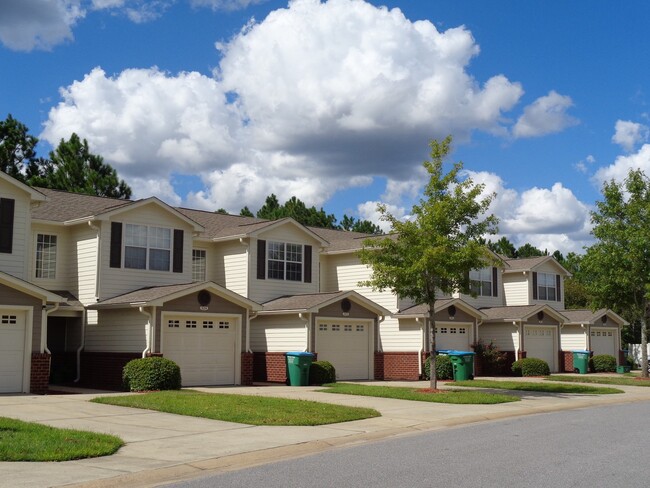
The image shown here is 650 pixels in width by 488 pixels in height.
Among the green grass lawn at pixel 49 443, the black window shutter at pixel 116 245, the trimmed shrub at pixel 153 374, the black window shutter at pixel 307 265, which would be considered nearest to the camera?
the green grass lawn at pixel 49 443

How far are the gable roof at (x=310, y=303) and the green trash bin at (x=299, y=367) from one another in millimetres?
1969

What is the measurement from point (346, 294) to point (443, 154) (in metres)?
8.51

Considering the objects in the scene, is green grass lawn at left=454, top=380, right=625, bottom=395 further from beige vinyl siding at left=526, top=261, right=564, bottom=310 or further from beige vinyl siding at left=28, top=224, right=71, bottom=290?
beige vinyl siding at left=526, top=261, right=564, bottom=310

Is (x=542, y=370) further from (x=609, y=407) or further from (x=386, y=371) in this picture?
(x=609, y=407)

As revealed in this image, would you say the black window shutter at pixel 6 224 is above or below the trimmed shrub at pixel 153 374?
above

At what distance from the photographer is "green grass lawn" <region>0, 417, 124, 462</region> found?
1093cm

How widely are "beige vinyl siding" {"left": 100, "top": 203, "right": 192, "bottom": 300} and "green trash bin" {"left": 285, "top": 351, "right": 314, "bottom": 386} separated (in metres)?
4.97

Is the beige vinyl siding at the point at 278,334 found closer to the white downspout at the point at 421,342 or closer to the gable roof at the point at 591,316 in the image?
the white downspout at the point at 421,342

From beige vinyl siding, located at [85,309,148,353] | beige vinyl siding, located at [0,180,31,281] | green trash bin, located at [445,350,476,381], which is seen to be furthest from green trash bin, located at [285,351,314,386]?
beige vinyl siding, located at [0,180,31,281]

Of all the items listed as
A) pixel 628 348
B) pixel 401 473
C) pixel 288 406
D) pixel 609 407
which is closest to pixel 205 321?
pixel 288 406

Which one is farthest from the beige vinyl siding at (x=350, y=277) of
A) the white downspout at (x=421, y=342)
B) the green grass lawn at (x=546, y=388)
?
the green grass lawn at (x=546, y=388)

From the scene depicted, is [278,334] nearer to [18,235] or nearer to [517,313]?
[18,235]

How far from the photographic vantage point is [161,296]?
960 inches

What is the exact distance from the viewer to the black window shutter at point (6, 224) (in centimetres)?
2420
